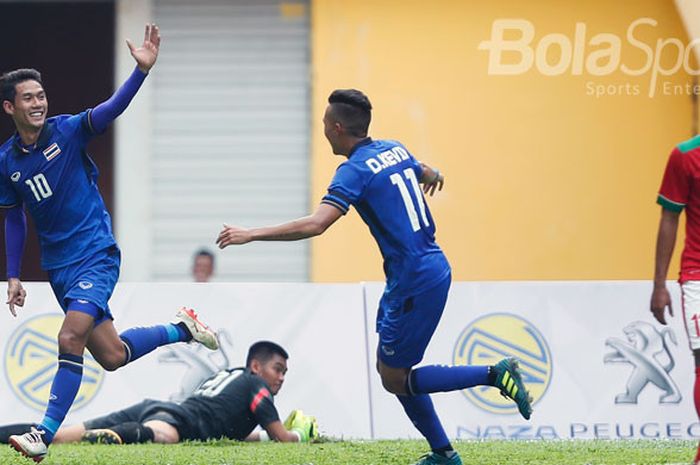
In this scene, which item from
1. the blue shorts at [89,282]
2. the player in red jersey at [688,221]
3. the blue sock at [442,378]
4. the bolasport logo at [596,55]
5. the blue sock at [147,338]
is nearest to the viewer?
the player in red jersey at [688,221]

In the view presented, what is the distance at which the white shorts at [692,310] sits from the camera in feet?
24.5

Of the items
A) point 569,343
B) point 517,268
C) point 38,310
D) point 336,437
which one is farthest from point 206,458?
point 517,268

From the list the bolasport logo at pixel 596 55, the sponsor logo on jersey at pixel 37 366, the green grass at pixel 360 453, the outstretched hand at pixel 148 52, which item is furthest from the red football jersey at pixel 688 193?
the bolasport logo at pixel 596 55

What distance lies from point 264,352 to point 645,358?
3.18 meters

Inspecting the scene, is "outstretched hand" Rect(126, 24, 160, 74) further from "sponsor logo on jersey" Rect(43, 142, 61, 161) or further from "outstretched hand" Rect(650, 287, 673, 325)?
"outstretched hand" Rect(650, 287, 673, 325)

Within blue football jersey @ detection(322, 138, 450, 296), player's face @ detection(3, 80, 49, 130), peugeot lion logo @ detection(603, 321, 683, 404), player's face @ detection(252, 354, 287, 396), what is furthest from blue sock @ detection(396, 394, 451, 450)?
peugeot lion logo @ detection(603, 321, 683, 404)

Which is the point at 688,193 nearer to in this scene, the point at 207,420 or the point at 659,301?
the point at 659,301

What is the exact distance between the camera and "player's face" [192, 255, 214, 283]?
14016 millimetres

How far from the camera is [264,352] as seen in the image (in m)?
11.2

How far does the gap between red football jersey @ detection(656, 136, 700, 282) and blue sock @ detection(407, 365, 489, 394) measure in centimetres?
126

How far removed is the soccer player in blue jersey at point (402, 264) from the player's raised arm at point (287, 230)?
0.07 m

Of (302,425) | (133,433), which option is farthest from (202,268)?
(133,433)

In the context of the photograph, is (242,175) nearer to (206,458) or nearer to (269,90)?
(269,90)

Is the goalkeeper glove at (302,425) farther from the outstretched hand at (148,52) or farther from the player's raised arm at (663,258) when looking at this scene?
the player's raised arm at (663,258)
